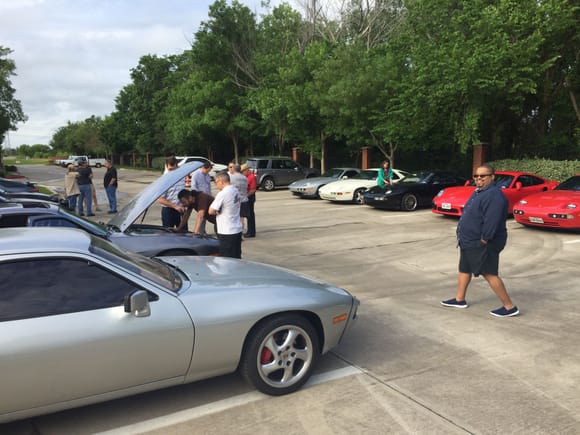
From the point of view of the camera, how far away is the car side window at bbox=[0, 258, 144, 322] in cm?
Answer: 288

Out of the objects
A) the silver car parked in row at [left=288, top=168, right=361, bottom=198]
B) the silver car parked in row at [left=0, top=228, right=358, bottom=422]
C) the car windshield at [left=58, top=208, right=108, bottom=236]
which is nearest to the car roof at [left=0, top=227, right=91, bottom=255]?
the silver car parked in row at [left=0, top=228, right=358, bottom=422]

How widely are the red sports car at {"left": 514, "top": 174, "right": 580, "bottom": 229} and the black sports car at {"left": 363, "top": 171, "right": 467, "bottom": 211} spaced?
12.8 feet

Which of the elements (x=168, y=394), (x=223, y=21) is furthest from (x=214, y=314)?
(x=223, y=21)

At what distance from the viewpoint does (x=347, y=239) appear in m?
10.1

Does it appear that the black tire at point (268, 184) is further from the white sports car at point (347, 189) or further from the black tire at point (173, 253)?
the black tire at point (173, 253)

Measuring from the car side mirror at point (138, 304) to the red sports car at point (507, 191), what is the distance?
408 inches

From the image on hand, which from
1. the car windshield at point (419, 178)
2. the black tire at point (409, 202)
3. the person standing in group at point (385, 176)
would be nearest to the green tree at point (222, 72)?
the person standing in group at point (385, 176)

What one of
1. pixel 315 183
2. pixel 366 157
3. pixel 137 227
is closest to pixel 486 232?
pixel 137 227

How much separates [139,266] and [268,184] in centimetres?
1984

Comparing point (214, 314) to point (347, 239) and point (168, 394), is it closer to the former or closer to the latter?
point (168, 394)

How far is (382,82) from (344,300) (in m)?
18.7

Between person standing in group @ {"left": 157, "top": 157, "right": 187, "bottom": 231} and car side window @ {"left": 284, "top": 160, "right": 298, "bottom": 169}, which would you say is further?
car side window @ {"left": 284, "top": 160, "right": 298, "bottom": 169}

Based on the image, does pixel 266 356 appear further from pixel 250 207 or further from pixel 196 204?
pixel 250 207

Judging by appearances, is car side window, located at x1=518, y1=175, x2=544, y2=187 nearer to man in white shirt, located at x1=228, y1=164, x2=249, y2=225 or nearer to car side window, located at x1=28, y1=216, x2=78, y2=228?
man in white shirt, located at x1=228, y1=164, x2=249, y2=225
